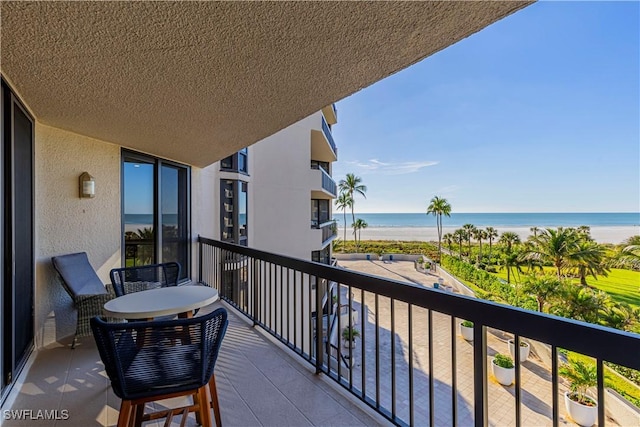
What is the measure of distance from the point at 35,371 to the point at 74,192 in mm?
1833

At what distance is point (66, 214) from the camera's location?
3301 mm

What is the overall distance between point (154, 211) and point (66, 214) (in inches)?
54.2

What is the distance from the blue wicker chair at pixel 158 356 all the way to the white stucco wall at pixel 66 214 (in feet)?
7.45

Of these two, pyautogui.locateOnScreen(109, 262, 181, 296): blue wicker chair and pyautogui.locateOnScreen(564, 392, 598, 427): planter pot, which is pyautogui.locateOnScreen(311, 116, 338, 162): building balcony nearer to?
Answer: pyautogui.locateOnScreen(109, 262, 181, 296): blue wicker chair

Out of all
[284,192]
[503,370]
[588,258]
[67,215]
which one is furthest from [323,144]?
[588,258]

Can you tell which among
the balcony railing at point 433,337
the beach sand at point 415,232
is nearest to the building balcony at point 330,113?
the balcony railing at point 433,337

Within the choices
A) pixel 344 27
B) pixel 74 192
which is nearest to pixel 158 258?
pixel 74 192

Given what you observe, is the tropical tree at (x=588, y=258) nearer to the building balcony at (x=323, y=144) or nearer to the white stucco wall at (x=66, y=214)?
the building balcony at (x=323, y=144)

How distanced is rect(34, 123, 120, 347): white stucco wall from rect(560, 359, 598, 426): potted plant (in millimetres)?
7468

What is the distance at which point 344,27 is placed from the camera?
55.9 inches

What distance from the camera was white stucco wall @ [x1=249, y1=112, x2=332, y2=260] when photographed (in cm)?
926

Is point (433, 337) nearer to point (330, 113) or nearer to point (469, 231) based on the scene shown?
point (330, 113)

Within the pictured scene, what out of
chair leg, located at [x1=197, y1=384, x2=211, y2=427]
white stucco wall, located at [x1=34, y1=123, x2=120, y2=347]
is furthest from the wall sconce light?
→ chair leg, located at [x1=197, y1=384, x2=211, y2=427]

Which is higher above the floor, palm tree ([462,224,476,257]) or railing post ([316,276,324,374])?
railing post ([316,276,324,374])
